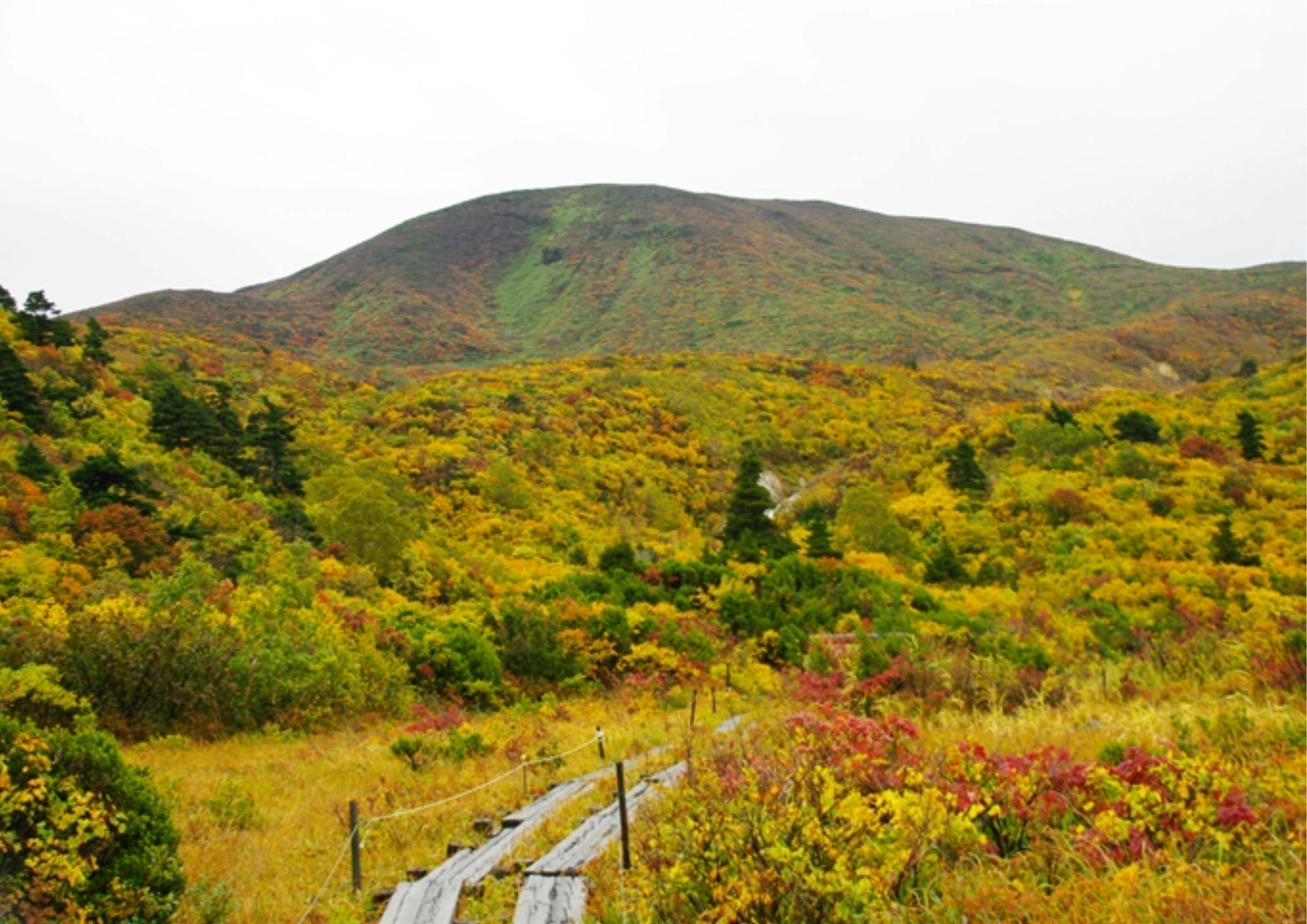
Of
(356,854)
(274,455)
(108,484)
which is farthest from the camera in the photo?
(274,455)

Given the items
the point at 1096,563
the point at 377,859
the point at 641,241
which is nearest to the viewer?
the point at 377,859

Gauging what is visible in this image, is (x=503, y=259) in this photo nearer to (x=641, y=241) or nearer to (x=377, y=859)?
(x=641, y=241)

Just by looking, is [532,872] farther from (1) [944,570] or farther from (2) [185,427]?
(2) [185,427]

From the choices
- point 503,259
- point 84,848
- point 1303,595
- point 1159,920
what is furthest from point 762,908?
point 503,259

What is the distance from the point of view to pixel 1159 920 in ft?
10.9

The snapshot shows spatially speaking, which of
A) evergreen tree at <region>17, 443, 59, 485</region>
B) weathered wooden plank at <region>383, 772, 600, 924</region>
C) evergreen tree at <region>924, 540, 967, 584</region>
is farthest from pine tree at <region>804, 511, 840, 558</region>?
evergreen tree at <region>17, 443, 59, 485</region>

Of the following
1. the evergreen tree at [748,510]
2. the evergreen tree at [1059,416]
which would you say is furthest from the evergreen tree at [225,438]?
the evergreen tree at [1059,416]

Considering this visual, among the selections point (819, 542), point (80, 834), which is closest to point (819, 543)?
point (819, 542)

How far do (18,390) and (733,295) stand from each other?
217 ft

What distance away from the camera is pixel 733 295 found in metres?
77.2

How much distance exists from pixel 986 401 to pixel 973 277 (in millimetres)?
56555

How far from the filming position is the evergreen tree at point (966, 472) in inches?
936

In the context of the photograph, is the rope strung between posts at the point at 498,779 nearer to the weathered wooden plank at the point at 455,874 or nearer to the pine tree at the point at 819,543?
the weathered wooden plank at the point at 455,874

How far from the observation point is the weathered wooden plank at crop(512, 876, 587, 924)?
14.2 ft
